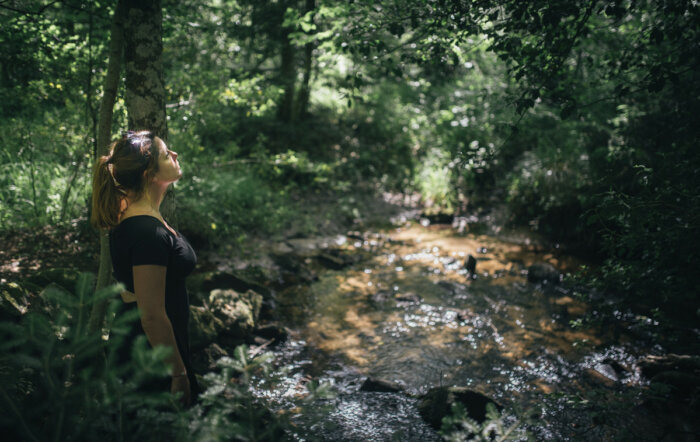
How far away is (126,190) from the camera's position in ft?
7.95

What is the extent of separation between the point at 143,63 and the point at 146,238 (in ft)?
5.97

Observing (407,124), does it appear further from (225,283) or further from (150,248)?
(150,248)

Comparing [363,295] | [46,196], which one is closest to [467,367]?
[363,295]

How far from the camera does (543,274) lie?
731 centimetres

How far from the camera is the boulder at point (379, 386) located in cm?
428

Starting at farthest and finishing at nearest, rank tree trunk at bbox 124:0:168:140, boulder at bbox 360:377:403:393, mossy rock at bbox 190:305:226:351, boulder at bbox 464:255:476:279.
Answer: boulder at bbox 464:255:476:279 → mossy rock at bbox 190:305:226:351 → boulder at bbox 360:377:403:393 → tree trunk at bbox 124:0:168:140

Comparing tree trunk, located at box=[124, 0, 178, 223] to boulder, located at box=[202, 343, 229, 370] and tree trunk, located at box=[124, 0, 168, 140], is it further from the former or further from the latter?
boulder, located at box=[202, 343, 229, 370]

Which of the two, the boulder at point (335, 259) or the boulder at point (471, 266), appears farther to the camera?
the boulder at point (335, 259)

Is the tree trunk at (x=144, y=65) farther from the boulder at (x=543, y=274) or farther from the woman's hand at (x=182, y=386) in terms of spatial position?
the boulder at (x=543, y=274)

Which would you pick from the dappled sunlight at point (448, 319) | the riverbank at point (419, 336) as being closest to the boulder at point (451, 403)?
the riverbank at point (419, 336)

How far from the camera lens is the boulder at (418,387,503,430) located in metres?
3.65

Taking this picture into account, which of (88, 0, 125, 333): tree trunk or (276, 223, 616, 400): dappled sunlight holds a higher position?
(88, 0, 125, 333): tree trunk

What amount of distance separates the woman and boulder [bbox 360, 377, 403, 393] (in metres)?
2.20

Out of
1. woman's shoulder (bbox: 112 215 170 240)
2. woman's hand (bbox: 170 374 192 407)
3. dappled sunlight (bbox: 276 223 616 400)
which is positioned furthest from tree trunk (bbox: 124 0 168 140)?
dappled sunlight (bbox: 276 223 616 400)
